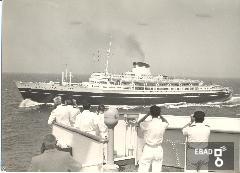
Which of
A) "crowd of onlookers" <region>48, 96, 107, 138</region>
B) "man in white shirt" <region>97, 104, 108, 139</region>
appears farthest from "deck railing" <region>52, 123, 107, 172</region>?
"man in white shirt" <region>97, 104, 108, 139</region>

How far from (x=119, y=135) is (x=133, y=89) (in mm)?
2774

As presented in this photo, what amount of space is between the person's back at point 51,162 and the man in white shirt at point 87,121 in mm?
988

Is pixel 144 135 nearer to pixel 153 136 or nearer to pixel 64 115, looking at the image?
pixel 153 136

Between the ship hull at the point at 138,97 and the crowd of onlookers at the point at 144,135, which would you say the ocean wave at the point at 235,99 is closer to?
the ship hull at the point at 138,97

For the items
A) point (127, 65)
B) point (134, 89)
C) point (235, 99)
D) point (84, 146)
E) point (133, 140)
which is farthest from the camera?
point (134, 89)

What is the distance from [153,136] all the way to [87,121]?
748 millimetres

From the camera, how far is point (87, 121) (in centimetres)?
397

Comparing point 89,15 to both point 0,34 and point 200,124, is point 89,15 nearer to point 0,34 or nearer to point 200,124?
point 0,34

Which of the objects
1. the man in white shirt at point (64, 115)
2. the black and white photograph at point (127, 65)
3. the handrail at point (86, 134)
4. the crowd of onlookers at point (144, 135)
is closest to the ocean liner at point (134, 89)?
the black and white photograph at point (127, 65)

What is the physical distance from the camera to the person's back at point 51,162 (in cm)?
294

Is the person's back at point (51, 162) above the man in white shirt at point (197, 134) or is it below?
below

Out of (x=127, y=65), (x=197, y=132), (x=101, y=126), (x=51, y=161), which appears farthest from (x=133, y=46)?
(x=51, y=161)

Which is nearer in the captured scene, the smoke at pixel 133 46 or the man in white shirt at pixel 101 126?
the man in white shirt at pixel 101 126

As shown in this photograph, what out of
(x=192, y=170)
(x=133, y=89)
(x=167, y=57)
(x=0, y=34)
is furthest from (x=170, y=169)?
(x=133, y=89)
